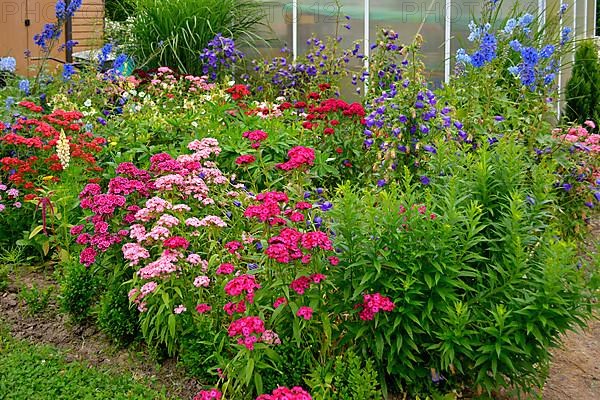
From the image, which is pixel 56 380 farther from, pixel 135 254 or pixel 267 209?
pixel 267 209

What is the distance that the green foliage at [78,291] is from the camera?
12.6 ft

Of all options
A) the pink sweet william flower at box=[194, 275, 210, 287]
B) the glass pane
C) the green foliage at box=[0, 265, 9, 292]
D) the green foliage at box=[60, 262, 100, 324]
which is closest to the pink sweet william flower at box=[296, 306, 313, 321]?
the pink sweet william flower at box=[194, 275, 210, 287]

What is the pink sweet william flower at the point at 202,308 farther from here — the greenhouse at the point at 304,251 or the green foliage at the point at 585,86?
the green foliage at the point at 585,86

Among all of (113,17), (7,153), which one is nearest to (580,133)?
(7,153)

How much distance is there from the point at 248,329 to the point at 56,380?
112 centimetres

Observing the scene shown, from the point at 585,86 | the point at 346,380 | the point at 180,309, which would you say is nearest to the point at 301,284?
the point at 346,380

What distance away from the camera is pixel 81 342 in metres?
3.81

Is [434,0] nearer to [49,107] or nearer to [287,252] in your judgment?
[49,107]

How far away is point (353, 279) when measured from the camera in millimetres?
3092

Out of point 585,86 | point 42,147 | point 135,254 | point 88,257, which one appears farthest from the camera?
point 585,86

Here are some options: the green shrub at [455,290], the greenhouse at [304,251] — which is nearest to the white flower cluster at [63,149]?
the greenhouse at [304,251]

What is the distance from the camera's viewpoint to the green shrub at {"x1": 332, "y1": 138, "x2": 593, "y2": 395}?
2.92 meters

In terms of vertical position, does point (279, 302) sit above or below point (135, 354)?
above

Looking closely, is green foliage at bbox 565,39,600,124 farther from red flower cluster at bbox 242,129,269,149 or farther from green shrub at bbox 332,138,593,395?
green shrub at bbox 332,138,593,395
